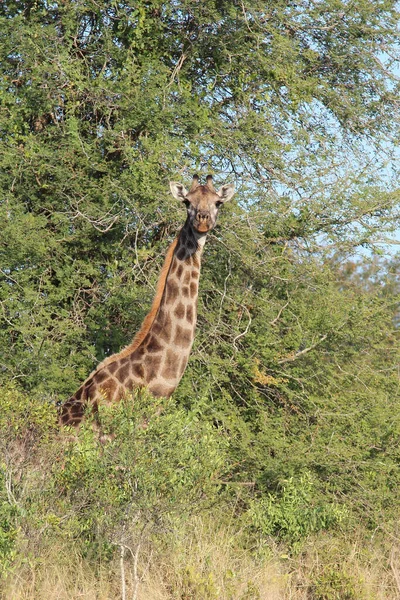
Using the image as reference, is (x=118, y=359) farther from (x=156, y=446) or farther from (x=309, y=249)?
(x=309, y=249)

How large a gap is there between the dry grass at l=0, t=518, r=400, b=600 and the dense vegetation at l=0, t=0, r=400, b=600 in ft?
0.38

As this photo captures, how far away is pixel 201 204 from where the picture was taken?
28.5ft

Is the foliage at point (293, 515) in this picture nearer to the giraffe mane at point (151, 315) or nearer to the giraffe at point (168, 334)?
the giraffe at point (168, 334)

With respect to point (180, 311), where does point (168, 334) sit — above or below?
below

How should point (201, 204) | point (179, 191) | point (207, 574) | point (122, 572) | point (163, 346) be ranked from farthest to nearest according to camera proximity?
point (179, 191), point (163, 346), point (201, 204), point (207, 574), point (122, 572)

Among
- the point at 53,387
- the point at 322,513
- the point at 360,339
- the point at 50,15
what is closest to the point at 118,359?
the point at 53,387

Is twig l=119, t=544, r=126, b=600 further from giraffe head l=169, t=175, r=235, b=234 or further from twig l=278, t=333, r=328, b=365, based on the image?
twig l=278, t=333, r=328, b=365

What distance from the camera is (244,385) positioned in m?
10.7

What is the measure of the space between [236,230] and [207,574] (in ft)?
14.1

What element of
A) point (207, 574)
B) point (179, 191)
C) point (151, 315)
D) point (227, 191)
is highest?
Result: point (227, 191)

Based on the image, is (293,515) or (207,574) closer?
(207,574)

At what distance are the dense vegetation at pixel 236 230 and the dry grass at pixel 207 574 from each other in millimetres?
115

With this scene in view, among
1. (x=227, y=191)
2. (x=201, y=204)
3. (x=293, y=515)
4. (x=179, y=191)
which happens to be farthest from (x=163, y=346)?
(x=293, y=515)

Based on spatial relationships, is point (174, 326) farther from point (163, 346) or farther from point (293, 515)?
point (293, 515)
